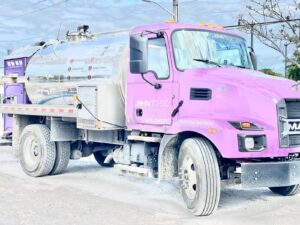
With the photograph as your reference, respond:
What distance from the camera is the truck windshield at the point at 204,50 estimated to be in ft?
23.7

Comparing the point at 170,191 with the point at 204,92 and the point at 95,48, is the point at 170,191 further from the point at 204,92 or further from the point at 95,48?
the point at 95,48

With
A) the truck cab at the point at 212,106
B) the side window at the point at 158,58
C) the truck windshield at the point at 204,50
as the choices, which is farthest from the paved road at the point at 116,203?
the truck windshield at the point at 204,50

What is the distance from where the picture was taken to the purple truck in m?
6.41

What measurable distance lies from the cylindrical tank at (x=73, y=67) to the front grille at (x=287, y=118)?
113 inches

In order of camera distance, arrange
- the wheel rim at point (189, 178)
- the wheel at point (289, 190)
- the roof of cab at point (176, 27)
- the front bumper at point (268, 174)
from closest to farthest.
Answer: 1. the front bumper at point (268, 174)
2. the wheel rim at point (189, 178)
3. the roof of cab at point (176, 27)
4. the wheel at point (289, 190)

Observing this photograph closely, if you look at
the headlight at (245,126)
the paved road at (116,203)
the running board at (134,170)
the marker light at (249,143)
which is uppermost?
the headlight at (245,126)

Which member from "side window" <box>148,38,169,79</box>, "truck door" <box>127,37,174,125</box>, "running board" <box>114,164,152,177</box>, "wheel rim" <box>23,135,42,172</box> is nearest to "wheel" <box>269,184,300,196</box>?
"running board" <box>114,164,152,177</box>

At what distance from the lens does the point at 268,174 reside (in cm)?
643

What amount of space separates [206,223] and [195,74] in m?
2.06

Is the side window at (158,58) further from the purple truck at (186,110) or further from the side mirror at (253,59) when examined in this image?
the side mirror at (253,59)

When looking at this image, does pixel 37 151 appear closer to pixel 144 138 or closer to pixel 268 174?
pixel 144 138

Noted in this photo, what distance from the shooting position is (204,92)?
6.79 m

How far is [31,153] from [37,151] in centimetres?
24

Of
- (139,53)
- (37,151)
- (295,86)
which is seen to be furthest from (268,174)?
(37,151)
